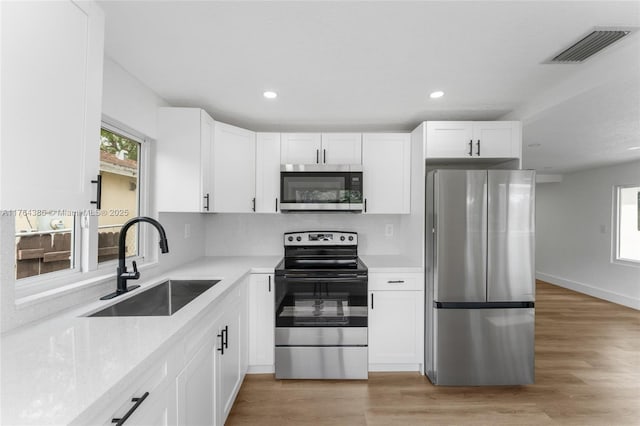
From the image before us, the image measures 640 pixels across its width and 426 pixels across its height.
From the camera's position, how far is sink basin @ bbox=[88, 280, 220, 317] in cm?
165

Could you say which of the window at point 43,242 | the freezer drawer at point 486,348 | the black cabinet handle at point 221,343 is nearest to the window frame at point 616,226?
the freezer drawer at point 486,348

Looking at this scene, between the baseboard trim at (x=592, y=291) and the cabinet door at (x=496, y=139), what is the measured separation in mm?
4082

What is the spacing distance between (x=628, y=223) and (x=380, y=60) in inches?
226

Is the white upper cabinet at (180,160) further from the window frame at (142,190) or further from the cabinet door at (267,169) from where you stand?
the cabinet door at (267,169)

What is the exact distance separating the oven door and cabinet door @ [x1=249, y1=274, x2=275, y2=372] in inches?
3.5

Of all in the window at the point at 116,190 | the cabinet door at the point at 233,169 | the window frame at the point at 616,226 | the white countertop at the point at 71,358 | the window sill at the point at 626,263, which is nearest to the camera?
the white countertop at the point at 71,358

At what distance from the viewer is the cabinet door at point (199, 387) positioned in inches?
49.4

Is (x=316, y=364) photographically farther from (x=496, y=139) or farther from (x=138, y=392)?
(x=496, y=139)

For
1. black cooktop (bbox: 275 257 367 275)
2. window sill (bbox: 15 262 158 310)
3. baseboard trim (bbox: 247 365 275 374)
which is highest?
window sill (bbox: 15 262 158 310)

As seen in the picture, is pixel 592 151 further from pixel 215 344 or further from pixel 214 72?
pixel 215 344

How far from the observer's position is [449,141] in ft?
8.33

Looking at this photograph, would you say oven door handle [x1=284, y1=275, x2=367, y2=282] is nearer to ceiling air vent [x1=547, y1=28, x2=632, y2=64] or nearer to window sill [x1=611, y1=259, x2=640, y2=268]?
ceiling air vent [x1=547, y1=28, x2=632, y2=64]

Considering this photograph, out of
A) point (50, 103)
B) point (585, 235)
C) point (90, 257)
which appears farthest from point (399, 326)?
point (585, 235)

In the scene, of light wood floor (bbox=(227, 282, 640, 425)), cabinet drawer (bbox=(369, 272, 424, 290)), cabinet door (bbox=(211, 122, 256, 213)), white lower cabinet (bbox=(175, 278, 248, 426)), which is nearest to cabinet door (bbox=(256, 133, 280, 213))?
cabinet door (bbox=(211, 122, 256, 213))
